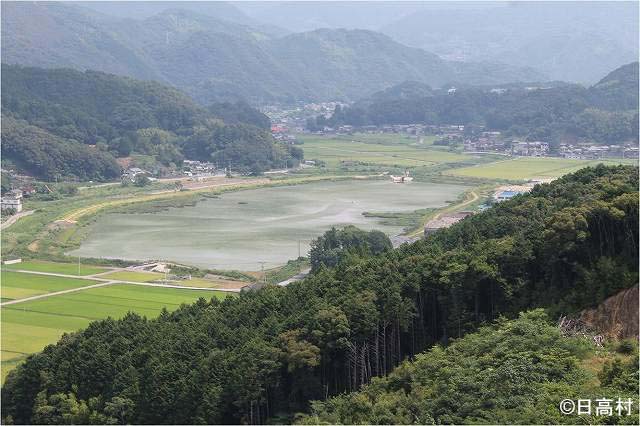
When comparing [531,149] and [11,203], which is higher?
[531,149]

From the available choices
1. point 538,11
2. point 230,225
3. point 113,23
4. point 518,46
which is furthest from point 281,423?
point 538,11

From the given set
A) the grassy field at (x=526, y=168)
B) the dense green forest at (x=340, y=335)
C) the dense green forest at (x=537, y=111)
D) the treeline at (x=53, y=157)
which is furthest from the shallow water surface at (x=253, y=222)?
the dense green forest at (x=537, y=111)

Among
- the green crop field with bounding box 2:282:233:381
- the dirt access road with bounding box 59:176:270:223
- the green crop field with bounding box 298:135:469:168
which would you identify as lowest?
the green crop field with bounding box 2:282:233:381

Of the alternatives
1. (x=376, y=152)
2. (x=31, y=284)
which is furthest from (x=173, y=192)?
(x=31, y=284)

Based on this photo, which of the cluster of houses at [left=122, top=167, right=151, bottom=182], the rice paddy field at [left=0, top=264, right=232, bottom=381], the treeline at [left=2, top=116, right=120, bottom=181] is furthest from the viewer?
the cluster of houses at [left=122, top=167, right=151, bottom=182]

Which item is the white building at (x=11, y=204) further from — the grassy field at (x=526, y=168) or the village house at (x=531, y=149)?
the village house at (x=531, y=149)

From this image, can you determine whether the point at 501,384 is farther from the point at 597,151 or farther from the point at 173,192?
the point at 597,151

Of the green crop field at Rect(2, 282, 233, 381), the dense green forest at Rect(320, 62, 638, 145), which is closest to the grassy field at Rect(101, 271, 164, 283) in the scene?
the green crop field at Rect(2, 282, 233, 381)

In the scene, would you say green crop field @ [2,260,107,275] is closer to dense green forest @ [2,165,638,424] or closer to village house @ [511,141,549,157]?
dense green forest @ [2,165,638,424]
